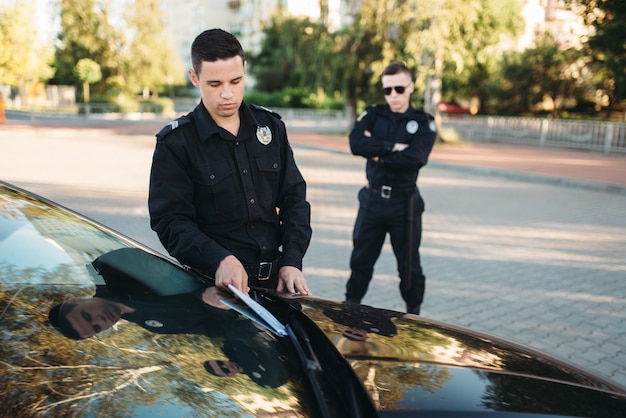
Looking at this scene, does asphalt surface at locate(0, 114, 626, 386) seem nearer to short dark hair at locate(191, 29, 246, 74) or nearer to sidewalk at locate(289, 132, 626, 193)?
sidewalk at locate(289, 132, 626, 193)

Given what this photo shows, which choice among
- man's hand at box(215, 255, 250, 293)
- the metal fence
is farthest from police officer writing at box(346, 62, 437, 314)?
the metal fence

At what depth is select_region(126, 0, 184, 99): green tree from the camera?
37062 millimetres

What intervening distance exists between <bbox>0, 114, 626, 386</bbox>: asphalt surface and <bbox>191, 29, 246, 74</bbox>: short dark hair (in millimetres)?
2833

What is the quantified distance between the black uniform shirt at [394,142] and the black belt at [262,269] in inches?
71.7

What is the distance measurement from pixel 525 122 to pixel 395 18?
6604 millimetres

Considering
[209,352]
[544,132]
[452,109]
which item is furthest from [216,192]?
[452,109]

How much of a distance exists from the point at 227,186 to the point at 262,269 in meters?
0.39

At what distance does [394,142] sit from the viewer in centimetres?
397

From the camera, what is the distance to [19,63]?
3469 centimetres

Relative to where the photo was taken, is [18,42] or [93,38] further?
[93,38]

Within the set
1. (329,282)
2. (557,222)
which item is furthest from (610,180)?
(329,282)

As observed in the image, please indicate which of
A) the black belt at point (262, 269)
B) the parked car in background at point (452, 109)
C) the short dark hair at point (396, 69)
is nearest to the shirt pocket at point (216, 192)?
the black belt at point (262, 269)

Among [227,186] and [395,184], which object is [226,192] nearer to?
[227,186]

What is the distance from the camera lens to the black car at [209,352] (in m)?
1.19
